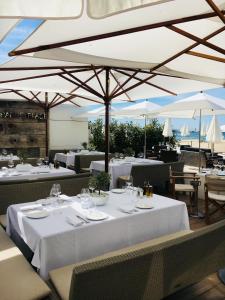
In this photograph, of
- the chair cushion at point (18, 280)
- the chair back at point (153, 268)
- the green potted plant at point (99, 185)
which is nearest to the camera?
the chair back at point (153, 268)

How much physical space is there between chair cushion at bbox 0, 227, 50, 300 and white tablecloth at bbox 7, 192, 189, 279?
0.49ft

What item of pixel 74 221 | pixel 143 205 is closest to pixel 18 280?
pixel 74 221

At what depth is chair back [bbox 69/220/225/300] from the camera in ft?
5.56

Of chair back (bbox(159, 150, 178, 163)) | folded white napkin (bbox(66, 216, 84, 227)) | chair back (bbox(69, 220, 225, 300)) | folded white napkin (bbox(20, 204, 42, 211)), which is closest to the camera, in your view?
chair back (bbox(69, 220, 225, 300))

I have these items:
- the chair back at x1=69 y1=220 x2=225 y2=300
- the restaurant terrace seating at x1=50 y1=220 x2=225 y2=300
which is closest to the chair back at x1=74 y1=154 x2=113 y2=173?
the restaurant terrace seating at x1=50 y1=220 x2=225 y2=300

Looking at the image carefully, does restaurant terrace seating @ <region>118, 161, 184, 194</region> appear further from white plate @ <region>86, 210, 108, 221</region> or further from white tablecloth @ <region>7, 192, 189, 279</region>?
white plate @ <region>86, 210, 108, 221</region>

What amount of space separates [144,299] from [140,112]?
794 centimetres

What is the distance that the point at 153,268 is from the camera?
2.00 meters

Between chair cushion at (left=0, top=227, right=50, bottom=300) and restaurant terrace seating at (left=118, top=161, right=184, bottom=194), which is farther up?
restaurant terrace seating at (left=118, top=161, right=184, bottom=194)

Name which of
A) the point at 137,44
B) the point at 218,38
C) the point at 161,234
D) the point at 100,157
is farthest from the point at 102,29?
the point at 100,157

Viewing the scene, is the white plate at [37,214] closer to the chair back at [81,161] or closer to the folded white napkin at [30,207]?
the folded white napkin at [30,207]

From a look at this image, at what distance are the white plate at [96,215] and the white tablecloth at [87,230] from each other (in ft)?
0.20

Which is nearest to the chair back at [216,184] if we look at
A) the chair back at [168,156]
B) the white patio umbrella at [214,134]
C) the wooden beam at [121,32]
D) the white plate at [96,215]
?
the white plate at [96,215]

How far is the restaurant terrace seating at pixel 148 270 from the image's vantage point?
5.57 ft
